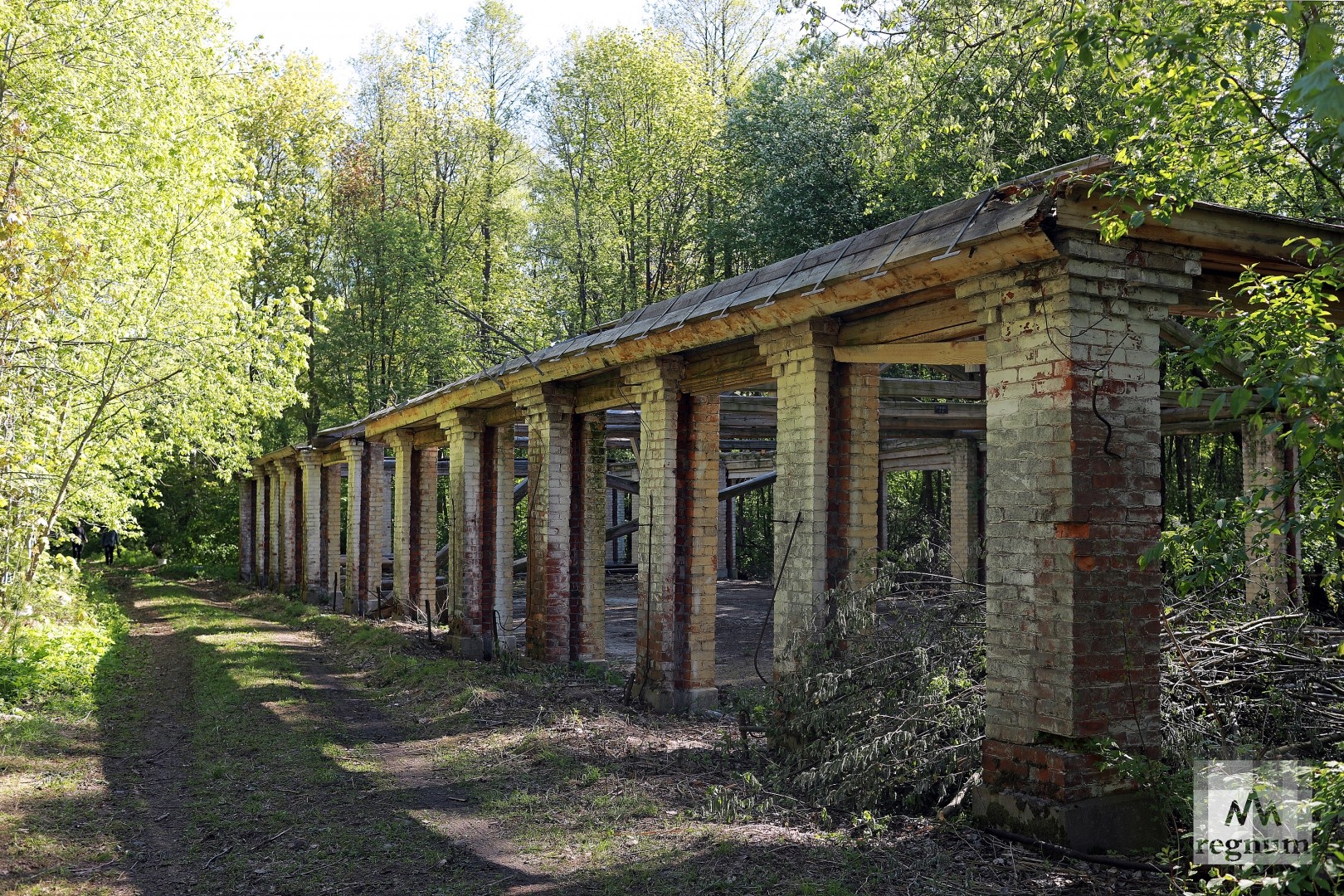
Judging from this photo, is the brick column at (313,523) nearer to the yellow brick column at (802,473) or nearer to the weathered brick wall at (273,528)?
the weathered brick wall at (273,528)

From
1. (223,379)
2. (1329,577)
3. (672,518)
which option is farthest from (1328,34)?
(223,379)

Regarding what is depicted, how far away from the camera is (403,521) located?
730 inches

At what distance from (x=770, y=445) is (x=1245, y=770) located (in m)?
19.6

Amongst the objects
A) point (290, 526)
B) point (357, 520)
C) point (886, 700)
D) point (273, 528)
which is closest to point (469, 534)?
point (357, 520)

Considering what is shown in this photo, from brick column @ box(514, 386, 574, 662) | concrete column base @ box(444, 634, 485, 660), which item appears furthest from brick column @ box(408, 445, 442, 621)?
brick column @ box(514, 386, 574, 662)

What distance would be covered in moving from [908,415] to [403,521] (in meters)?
9.28

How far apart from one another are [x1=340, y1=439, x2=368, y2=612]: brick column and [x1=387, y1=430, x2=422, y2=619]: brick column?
2.08 m

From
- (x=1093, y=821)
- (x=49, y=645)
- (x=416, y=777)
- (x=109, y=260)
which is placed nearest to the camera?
(x=1093, y=821)

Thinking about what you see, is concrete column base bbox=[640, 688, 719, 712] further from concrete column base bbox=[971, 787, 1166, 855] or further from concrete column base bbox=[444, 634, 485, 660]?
concrete column base bbox=[444, 634, 485, 660]

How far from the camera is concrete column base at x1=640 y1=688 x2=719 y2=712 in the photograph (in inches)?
406

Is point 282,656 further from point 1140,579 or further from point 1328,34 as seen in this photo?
point 1328,34

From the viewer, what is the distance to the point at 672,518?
411 inches

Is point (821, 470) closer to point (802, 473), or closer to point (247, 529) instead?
point (802, 473)

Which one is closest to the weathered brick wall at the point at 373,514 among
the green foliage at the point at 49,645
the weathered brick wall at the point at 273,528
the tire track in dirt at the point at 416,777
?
the green foliage at the point at 49,645
